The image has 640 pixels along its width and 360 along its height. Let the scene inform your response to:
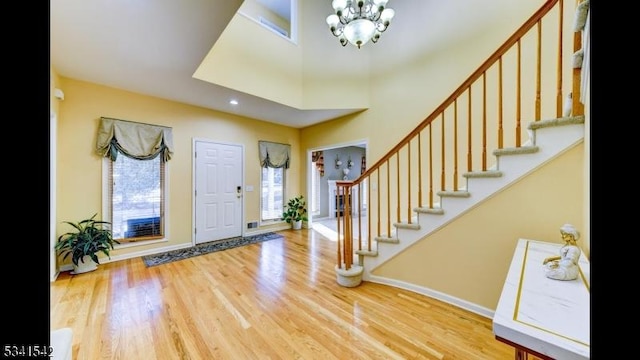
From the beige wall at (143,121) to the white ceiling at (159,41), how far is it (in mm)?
177

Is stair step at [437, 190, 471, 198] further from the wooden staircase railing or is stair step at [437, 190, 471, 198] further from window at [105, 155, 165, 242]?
window at [105, 155, 165, 242]

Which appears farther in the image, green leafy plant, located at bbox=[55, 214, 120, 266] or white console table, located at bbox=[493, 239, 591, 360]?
green leafy plant, located at bbox=[55, 214, 120, 266]

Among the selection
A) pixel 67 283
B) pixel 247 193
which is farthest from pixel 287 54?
pixel 67 283

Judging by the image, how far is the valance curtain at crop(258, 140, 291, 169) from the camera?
16.7ft

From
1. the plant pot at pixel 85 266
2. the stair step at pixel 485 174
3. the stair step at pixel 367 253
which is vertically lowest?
the plant pot at pixel 85 266

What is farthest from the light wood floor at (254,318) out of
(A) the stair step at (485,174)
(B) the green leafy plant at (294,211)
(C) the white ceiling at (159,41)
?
(C) the white ceiling at (159,41)

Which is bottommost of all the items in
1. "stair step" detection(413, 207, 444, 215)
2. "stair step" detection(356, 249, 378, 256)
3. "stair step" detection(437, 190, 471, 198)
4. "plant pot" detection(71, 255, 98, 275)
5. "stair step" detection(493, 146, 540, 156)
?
"plant pot" detection(71, 255, 98, 275)

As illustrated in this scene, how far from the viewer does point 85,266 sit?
2982 millimetres

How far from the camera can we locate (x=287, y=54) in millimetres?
4180

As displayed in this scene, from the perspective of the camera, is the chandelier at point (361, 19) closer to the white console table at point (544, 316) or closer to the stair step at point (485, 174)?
the stair step at point (485, 174)

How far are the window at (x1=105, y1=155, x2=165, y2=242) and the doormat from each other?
38 cm

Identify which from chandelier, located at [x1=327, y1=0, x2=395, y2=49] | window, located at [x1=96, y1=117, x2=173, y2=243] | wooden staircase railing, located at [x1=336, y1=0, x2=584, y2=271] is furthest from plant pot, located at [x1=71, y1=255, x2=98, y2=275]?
chandelier, located at [x1=327, y1=0, x2=395, y2=49]

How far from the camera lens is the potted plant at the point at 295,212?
5414 millimetres

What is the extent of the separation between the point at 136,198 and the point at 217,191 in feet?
3.96
